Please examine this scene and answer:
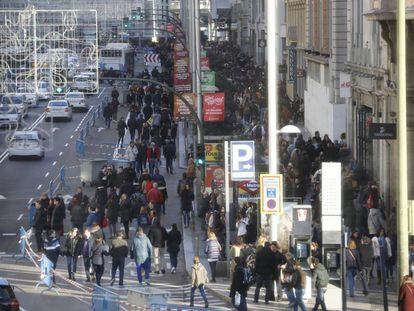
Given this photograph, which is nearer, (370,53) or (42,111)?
(370,53)

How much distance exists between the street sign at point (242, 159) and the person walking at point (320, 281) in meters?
5.36

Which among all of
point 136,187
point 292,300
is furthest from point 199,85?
point 292,300

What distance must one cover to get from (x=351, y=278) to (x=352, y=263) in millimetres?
462

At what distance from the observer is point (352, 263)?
1215 inches

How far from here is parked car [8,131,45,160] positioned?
207ft

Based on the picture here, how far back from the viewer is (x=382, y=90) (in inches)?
1666

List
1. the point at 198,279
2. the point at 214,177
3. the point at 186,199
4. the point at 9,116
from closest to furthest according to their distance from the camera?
the point at 198,279
the point at 214,177
the point at 186,199
the point at 9,116

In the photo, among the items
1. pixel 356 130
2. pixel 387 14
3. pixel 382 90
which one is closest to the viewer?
pixel 387 14

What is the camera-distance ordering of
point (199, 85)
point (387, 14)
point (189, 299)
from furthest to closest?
point (199, 85) < point (387, 14) < point (189, 299)

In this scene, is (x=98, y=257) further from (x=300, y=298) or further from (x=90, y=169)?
(x=90, y=169)

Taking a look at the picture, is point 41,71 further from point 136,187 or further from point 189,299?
point 189,299

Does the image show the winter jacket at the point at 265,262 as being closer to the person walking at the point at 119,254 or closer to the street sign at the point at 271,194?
the street sign at the point at 271,194

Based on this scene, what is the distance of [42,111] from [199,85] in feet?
103

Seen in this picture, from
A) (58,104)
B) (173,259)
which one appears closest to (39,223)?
(173,259)
